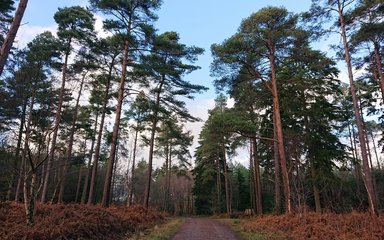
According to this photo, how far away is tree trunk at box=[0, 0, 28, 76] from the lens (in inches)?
276

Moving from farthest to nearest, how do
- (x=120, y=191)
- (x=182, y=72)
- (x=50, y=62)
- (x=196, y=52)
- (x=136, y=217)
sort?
(x=120, y=191)
(x=182, y=72)
(x=50, y=62)
(x=196, y=52)
(x=136, y=217)

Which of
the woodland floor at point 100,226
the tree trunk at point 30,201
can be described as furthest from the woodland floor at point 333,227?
the tree trunk at point 30,201

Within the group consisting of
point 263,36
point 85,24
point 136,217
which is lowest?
point 136,217

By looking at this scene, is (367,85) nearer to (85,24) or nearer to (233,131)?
(233,131)

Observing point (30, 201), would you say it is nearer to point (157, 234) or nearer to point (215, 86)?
point (157, 234)

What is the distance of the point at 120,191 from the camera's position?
50750 mm

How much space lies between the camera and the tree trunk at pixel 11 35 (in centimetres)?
701

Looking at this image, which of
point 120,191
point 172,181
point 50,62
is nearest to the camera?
point 50,62

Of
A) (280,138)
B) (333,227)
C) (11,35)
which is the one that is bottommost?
(333,227)

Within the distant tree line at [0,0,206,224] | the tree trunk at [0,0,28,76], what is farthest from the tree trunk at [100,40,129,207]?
the tree trunk at [0,0,28,76]

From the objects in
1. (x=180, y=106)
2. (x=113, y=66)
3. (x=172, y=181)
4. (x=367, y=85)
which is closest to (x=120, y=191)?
(x=172, y=181)

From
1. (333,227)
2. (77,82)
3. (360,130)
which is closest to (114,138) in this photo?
(77,82)

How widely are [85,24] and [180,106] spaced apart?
365 inches

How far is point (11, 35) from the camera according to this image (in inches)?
288
